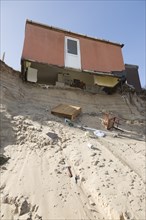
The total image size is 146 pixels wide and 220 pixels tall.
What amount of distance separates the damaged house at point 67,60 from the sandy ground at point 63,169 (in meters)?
3.22

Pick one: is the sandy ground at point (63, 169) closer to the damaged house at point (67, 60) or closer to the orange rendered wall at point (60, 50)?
the damaged house at point (67, 60)

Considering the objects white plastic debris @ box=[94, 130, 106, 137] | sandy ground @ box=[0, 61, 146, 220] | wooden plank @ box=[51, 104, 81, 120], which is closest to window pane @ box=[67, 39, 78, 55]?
wooden plank @ box=[51, 104, 81, 120]

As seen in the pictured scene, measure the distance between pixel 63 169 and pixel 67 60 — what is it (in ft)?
27.8

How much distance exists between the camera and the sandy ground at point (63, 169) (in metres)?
4.44

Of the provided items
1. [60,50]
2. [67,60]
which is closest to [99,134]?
[67,60]

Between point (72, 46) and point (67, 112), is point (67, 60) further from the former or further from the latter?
point (67, 112)

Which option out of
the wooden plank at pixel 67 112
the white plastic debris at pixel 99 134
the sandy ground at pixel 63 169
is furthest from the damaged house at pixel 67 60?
the white plastic debris at pixel 99 134

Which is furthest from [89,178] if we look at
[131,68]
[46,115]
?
[131,68]

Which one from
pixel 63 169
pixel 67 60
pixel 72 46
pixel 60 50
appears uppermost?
pixel 72 46

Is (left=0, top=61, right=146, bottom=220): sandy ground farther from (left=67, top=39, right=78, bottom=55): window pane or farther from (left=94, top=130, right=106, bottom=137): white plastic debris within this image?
(left=67, top=39, right=78, bottom=55): window pane

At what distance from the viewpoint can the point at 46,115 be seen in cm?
902

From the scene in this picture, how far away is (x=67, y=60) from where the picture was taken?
13.0 metres

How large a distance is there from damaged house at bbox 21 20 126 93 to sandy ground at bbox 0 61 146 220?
127 inches

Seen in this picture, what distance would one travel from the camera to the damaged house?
489 inches
